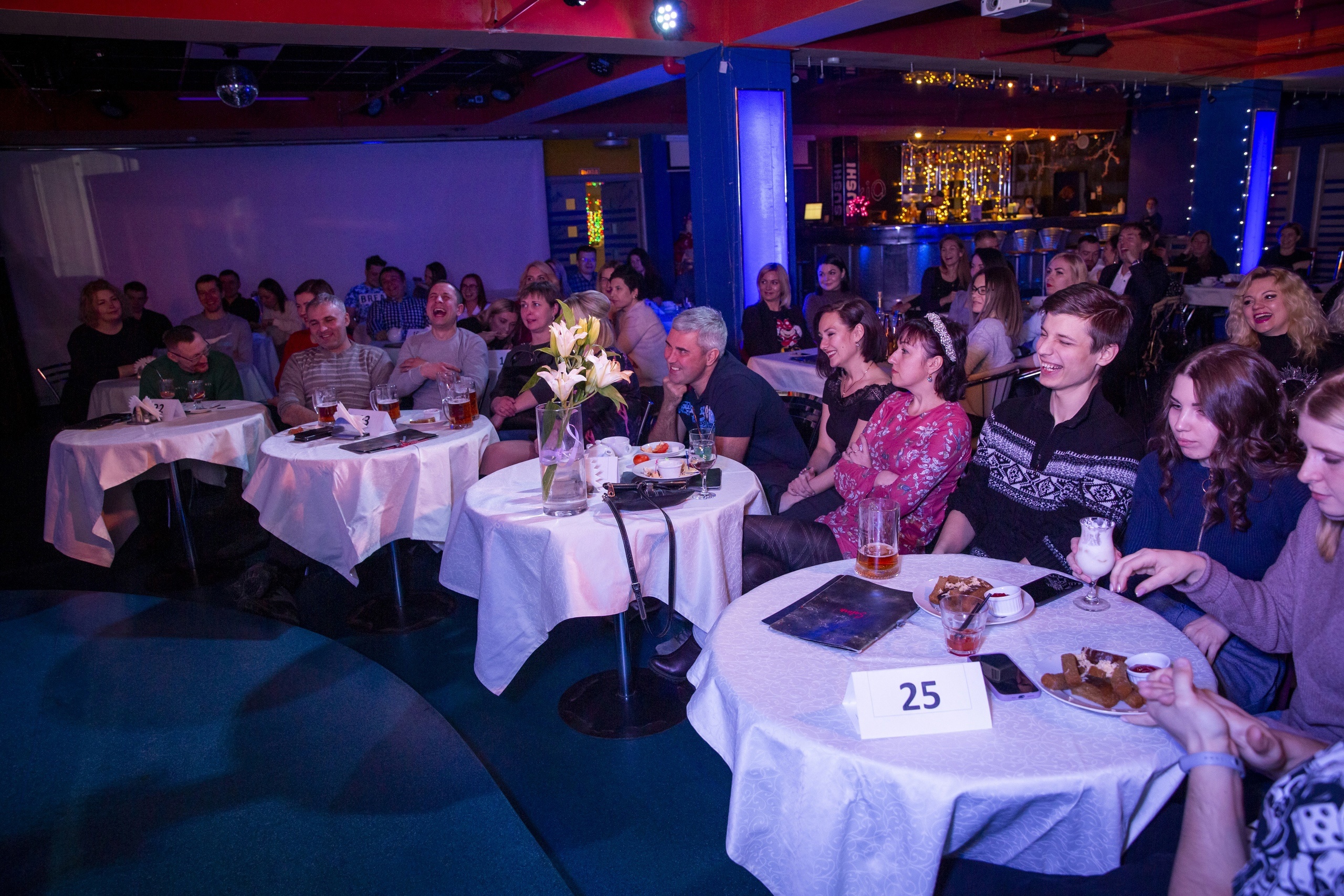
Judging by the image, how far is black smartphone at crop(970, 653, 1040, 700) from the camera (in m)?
1.41

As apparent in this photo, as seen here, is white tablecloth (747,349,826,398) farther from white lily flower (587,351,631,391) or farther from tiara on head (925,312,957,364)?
white lily flower (587,351,631,391)

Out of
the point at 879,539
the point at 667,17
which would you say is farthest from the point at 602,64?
the point at 879,539

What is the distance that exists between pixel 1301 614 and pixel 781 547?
4.80 feet

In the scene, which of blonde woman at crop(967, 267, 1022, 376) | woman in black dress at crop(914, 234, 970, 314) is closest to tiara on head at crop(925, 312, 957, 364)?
blonde woman at crop(967, 267, 1022, 376)

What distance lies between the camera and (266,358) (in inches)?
297

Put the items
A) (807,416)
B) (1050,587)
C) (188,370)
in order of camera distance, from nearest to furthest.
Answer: (1050,587), (188,370), (807,416)

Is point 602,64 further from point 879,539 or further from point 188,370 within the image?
point 879,539

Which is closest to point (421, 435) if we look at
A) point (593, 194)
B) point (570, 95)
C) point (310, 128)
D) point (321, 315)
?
point (321, 315)

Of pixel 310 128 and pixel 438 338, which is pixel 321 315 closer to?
pixel 438 338

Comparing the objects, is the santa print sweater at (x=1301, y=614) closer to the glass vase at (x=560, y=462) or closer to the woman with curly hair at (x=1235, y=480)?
the woman with curly hair at (x=1235, y=480)

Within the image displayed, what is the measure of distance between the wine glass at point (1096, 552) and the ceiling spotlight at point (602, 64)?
6.73m

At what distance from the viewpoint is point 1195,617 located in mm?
1958

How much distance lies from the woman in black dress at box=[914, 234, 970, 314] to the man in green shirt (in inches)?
223

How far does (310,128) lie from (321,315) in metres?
6.89
